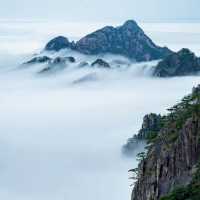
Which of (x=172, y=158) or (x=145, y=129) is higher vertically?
(x=145, y=129)

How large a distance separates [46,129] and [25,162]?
47.5 meters

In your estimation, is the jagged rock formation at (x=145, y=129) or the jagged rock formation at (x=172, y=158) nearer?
the jagged rock formation at (x=172, y=158)

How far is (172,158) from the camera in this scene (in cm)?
5409

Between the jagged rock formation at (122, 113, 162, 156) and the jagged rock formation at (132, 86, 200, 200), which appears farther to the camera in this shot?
the jagged rock formation at (122, 113, 162, 156)

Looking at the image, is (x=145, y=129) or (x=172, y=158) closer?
(x=172, y=158)

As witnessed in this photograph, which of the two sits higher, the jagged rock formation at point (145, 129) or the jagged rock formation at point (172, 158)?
the jagged rock formation at point (145, 129)

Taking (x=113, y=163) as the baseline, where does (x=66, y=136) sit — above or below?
above

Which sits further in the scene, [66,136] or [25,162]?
[66,136]

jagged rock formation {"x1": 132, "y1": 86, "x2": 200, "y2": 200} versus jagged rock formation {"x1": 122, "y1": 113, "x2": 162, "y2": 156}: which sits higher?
jagged rock formation {"x1": 122, "y1": 113, "x2": 162, "y2": 156}

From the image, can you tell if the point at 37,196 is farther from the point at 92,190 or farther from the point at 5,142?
the point at 5,142

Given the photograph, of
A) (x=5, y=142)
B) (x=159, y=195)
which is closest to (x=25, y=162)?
(x=5, y=142)

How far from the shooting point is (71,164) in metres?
131

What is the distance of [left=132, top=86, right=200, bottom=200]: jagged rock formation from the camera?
5269 cm

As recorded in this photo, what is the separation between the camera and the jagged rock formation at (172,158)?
173 feet
